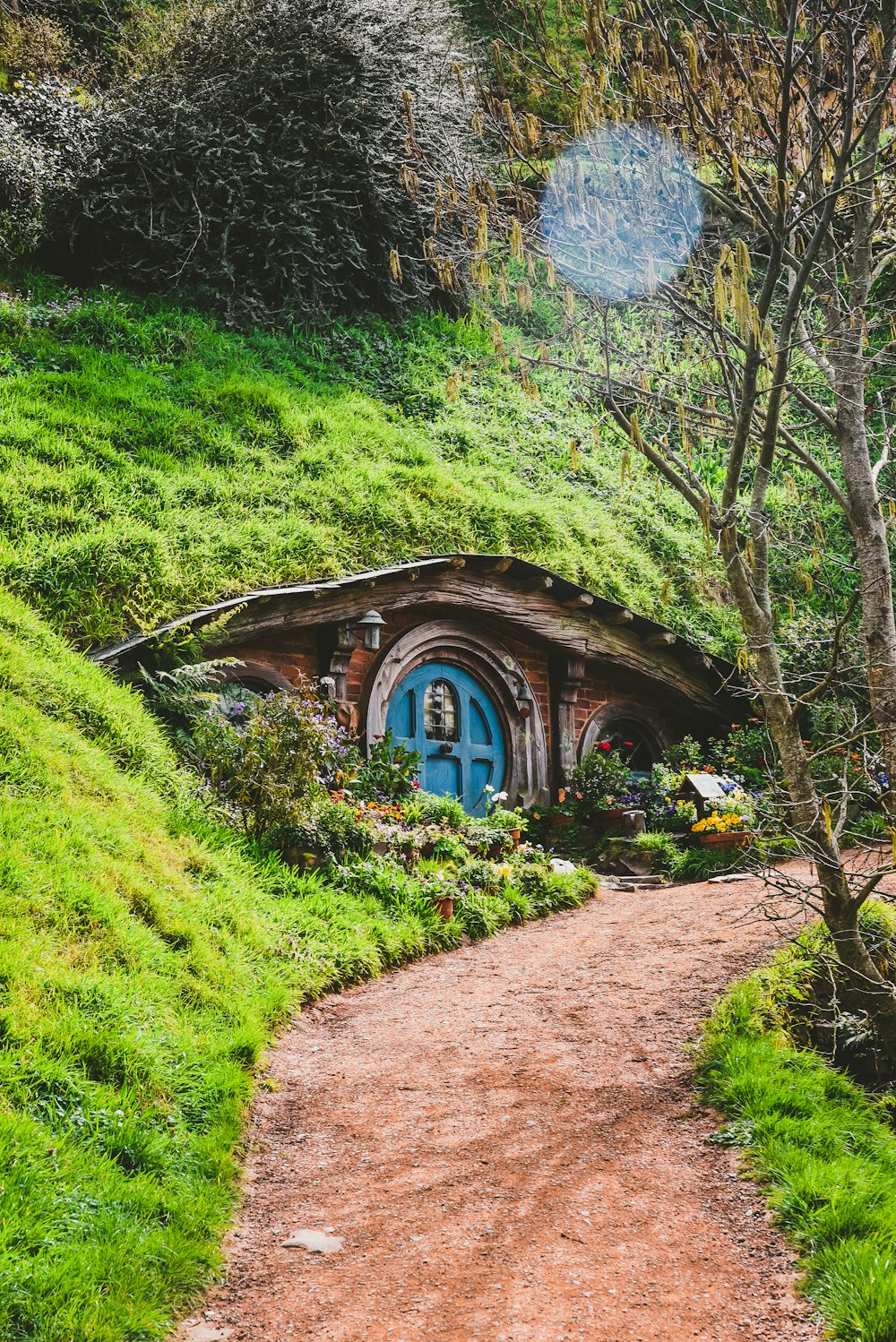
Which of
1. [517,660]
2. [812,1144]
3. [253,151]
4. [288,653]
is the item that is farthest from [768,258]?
[253,151]

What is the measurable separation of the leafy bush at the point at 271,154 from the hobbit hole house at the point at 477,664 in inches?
262

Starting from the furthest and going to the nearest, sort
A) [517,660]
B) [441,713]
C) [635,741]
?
1. [635,741]
2. [517,660]
3. [441,713]

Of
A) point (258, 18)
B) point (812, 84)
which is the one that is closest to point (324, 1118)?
point (812, 84)

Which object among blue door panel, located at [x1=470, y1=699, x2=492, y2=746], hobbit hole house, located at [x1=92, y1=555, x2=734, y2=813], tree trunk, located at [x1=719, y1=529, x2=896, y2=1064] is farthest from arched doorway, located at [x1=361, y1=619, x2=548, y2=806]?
tree trunk, located at [x1=719, y1=529, x2=896, y2=1064]

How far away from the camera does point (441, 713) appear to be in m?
10.6

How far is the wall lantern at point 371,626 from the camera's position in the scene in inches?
362

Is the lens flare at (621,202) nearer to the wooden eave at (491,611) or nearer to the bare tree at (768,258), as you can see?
the bare tree at (768,258)

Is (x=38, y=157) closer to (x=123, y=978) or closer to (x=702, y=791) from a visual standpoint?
(x=702, y=791)

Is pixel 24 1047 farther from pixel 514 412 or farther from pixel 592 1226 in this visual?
pixel 514 412

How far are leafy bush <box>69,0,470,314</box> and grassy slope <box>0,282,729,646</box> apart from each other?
1.15 m

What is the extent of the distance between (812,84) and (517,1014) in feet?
17.5

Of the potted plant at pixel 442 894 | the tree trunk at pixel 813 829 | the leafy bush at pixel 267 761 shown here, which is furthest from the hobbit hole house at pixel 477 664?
the tree trunk at pixel 813 829

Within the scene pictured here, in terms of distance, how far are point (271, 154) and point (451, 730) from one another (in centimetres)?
960

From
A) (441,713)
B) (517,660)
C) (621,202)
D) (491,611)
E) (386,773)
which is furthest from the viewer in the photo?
(517,660)
